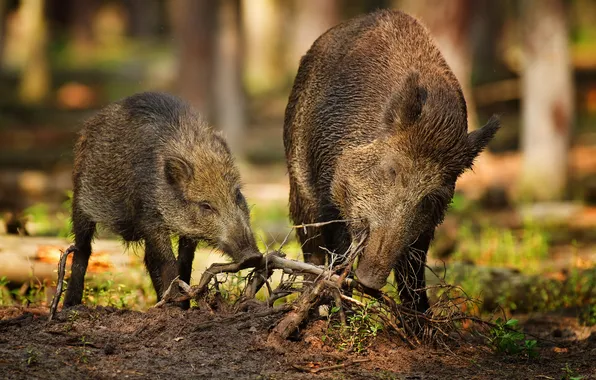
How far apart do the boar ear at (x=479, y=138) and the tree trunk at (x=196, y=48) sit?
9810 millimetres

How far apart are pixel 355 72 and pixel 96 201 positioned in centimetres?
195

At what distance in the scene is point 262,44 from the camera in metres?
30.9

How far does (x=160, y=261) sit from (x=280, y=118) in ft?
61.4

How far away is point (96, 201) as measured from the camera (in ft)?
20.8

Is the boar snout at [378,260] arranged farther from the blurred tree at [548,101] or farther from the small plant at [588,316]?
the blurred tree at [548,101]

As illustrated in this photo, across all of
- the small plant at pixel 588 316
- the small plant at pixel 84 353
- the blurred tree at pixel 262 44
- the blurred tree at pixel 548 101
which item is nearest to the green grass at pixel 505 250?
the small plant at pixel 588 316

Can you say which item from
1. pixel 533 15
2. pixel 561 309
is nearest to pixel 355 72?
pixel 561 309

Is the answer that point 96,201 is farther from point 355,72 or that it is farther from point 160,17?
point 160,17

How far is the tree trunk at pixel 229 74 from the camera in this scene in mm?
16656

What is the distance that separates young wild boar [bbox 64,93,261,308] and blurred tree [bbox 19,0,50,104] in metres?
19.6

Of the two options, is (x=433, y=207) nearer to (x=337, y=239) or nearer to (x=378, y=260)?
(x=378, y=260)

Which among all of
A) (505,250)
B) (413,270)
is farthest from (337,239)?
(505,250)

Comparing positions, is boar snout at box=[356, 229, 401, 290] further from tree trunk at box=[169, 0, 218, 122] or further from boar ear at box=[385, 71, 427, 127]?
tree trunk at box=[169, 0, 218, 122]

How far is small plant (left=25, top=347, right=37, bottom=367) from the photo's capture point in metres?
4.59
